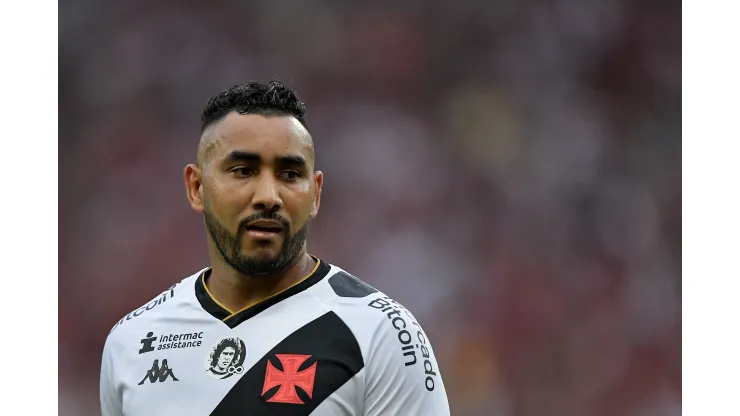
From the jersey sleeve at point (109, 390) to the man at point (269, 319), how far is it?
0.4 inches

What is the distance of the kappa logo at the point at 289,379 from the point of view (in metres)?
2.74

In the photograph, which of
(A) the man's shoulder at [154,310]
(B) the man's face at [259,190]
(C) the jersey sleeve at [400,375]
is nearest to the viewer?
(C) the jersey sleeve at [400,375]

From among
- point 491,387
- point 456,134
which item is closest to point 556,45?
point 456,134

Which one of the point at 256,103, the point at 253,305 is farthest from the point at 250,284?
the point at 256,103

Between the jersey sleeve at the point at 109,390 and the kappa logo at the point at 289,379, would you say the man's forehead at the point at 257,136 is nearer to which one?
the kappa logo at the point at 289,379

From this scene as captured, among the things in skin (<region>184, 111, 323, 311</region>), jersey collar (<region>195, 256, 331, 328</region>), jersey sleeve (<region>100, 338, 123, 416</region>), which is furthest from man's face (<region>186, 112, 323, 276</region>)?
jersey sleeve (<region>100, 338, 123, 416</region>)

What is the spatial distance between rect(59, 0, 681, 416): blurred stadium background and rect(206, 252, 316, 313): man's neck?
428cm

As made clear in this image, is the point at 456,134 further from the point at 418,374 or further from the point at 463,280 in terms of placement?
the point at 418,374

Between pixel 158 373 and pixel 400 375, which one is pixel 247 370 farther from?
pixel 400 375

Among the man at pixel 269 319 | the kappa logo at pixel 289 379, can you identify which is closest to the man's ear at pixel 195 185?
the man at pixel 269 319

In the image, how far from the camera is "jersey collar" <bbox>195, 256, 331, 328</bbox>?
2994 mm

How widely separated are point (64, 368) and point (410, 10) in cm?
454

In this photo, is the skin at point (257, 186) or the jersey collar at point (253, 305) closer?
the skin at point (257, 186)

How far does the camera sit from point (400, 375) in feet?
8.94
